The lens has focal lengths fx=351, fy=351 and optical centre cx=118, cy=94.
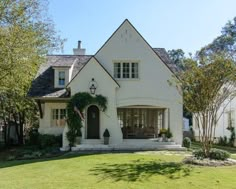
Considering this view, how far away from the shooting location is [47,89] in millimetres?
25016

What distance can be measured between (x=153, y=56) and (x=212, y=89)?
8.64 meters

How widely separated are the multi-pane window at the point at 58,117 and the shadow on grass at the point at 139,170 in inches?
409

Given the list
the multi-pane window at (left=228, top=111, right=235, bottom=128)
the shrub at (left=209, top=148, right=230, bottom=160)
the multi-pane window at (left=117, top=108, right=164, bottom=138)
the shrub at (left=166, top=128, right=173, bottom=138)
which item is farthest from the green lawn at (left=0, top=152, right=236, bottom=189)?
the multi-pane window at (left=228, top=111, right=235, bottom=128)

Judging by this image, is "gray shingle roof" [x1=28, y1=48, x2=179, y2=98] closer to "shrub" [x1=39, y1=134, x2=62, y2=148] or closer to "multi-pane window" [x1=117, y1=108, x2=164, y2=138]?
"shrub" [x1=39, y1=134, x2=62, y2=148]

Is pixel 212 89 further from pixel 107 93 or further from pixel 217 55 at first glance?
pixel 107 93

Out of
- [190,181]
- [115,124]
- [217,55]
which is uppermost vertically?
[217,55]

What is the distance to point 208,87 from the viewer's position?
16.3 meters

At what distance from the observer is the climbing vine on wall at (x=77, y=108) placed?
22859mm

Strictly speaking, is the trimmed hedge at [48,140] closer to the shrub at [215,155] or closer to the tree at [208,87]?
the tree at [208,87]

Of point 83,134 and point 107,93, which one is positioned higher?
point 107,93

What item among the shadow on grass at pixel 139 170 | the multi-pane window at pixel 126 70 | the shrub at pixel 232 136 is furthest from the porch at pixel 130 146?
the shrub at pixel 232 136

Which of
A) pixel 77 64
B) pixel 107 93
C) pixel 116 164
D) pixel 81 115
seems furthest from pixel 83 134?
pixel 116 164

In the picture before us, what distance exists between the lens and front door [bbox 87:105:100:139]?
2397 centimetres

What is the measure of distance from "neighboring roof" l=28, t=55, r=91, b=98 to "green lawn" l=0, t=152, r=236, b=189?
9.27 meters
